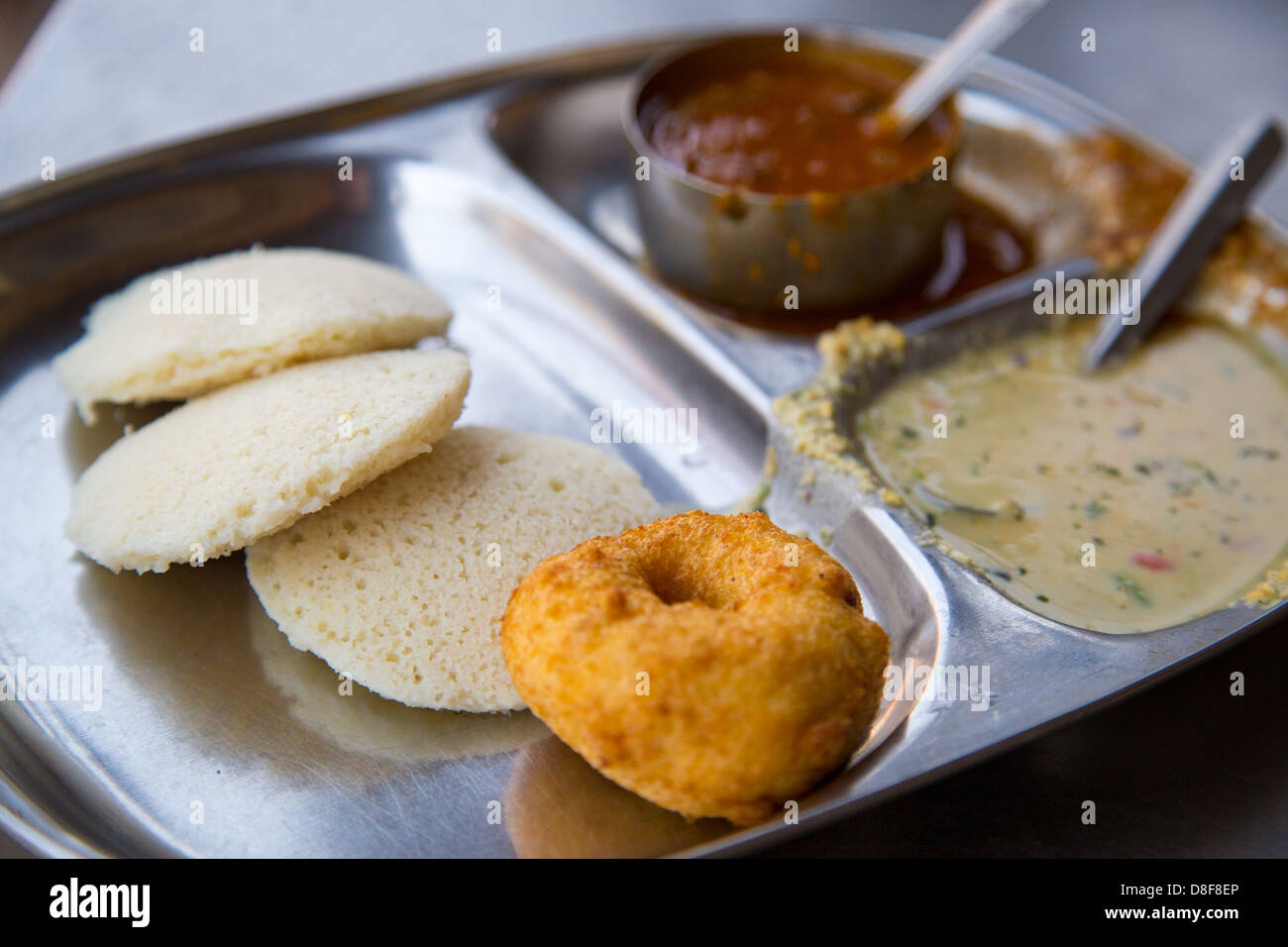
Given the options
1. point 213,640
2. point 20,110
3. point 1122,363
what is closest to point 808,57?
point 1122,363

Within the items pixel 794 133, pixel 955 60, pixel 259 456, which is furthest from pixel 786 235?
pixel 259 456

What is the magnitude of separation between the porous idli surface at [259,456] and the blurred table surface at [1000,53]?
524 mm

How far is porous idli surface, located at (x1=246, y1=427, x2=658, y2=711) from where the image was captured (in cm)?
176

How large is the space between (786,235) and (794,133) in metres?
0.39

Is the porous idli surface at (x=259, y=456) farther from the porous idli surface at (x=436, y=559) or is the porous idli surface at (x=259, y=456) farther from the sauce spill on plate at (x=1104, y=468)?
the sauce spill on plate at (x=1104, y=468)

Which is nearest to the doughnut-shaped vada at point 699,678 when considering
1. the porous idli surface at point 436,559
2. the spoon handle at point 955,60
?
the porous idli surface at point 436,559

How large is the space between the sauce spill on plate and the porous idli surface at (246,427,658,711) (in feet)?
2.06

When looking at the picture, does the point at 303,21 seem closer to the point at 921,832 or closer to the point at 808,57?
the point at 808,57

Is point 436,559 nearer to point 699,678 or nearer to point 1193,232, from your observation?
point 699,678

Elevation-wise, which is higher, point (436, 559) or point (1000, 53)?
point (1000, 53)

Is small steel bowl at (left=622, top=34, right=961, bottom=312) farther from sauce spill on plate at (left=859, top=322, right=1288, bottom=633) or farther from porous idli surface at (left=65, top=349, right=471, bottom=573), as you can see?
porous idli surface at (left=65, top=349, right=471, bottom=573)

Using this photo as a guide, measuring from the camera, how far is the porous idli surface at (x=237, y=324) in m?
2.05

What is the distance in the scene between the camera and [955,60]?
2664 mm
